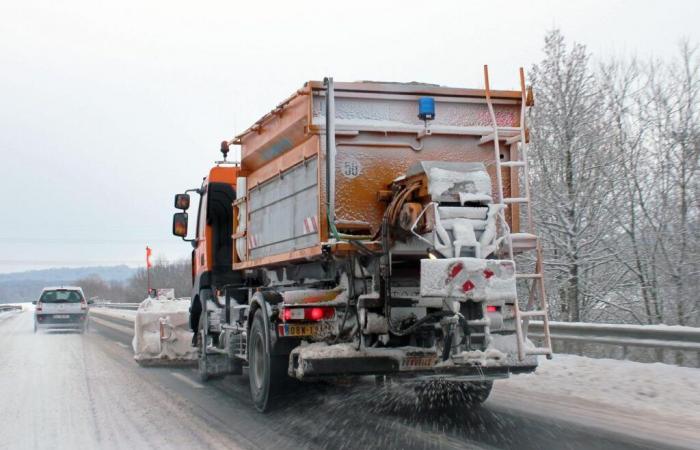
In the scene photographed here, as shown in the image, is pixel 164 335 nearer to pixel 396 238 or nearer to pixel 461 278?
pixel 396 238

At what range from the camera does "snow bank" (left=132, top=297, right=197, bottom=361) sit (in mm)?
12805

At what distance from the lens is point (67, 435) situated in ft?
22.3

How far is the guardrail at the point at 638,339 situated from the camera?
29.8 ft

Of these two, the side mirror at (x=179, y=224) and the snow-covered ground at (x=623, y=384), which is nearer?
the snow-covered ground at (x=623, y=384)

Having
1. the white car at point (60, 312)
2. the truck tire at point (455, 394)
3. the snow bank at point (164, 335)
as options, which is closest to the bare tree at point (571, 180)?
the snow bank at point (164, 335)

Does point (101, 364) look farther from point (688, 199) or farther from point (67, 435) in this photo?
point (688, 199)

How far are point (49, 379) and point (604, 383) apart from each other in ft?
26.1

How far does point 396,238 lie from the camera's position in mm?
6395

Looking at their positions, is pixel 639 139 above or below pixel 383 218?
above

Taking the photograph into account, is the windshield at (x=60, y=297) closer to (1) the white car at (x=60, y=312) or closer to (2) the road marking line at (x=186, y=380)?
(1) the white car at (x=60, y=312)

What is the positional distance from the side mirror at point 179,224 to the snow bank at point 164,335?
5.86 ft

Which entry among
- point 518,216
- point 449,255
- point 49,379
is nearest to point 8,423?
point 49,379

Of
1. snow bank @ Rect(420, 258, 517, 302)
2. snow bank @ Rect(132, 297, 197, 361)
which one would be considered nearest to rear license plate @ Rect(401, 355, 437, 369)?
snow bank @ Rect(420, 258, 517, 302)

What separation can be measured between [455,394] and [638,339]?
10.2ft
